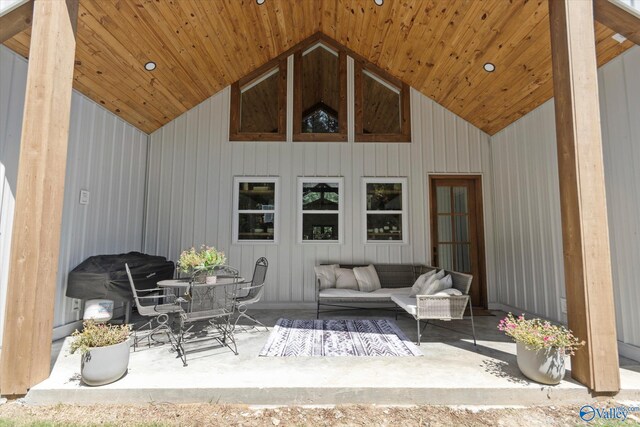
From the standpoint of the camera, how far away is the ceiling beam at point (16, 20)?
271 centimetres

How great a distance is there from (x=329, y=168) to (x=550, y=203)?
3351 millimetres

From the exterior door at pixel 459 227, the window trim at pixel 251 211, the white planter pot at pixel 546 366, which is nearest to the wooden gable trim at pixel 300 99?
the window trim at pixel 251 211

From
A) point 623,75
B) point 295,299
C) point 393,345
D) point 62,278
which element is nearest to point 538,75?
point 623,75

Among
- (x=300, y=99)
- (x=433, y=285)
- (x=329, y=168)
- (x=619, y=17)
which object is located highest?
(x=300, y=99)

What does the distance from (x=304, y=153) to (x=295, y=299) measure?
2587 mm

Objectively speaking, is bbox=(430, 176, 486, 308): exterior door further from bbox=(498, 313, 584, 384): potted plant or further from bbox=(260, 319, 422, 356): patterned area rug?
bbox=(498, 313, 584, 384): potted plant

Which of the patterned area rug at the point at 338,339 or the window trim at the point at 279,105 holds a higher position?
the window trim at the point at 279,105

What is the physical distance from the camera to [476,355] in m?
3.25

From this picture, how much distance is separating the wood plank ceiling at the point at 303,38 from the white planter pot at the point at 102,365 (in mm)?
3207

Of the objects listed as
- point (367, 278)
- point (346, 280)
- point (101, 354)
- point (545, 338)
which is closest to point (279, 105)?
point (346, 280)

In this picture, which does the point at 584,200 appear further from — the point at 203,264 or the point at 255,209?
the point at 255,209

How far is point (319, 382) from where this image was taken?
2.60 m

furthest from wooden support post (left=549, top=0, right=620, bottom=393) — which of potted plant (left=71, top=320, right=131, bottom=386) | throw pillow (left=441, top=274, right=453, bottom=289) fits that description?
potted plant (left=71, top=320, right=131, bottom=386)

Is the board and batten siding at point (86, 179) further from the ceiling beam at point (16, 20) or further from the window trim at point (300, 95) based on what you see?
the window trim at point (300, 95)
